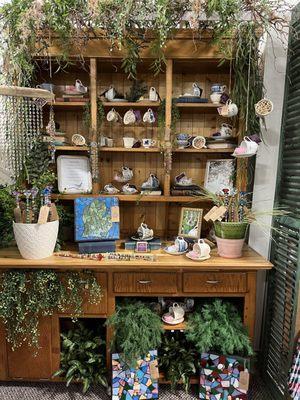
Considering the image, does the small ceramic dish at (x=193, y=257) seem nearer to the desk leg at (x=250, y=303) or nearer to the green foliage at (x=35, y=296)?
the desk leg at (x=250, y=303)

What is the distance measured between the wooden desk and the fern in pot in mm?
76

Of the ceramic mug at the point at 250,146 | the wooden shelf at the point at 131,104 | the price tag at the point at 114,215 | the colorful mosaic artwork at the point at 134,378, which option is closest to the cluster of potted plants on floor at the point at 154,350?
the colorful mosaic artwork at the point at 134,378

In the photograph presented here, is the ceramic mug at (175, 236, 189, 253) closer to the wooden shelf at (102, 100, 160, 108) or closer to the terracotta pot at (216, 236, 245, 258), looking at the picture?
the terracotta pot at (216, 236, 245, 258)

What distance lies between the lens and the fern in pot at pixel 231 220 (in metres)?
1.81

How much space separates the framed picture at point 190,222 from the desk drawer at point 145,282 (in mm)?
392

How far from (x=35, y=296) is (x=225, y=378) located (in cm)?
125

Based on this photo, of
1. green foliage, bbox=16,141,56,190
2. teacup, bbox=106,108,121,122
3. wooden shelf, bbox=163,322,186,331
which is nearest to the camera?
wooden shelf, bbox=163,322,186,331

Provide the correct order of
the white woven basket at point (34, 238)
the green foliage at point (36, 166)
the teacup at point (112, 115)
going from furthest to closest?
1. the teacup at point (112, 115)
2. the green foliage at point (36, 166)
3. the white woven basket at point (34, 238)

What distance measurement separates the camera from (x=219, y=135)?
2.06 metres

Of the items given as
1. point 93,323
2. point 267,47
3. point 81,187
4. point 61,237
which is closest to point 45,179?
point 81,187

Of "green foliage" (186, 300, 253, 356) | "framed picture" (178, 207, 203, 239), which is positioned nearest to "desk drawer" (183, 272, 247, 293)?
"green foliage" (186, 300, 253, 356)

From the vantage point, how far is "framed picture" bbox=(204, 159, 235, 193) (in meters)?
2.10

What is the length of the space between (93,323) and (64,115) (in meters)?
1.53

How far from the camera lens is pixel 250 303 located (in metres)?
1.82
